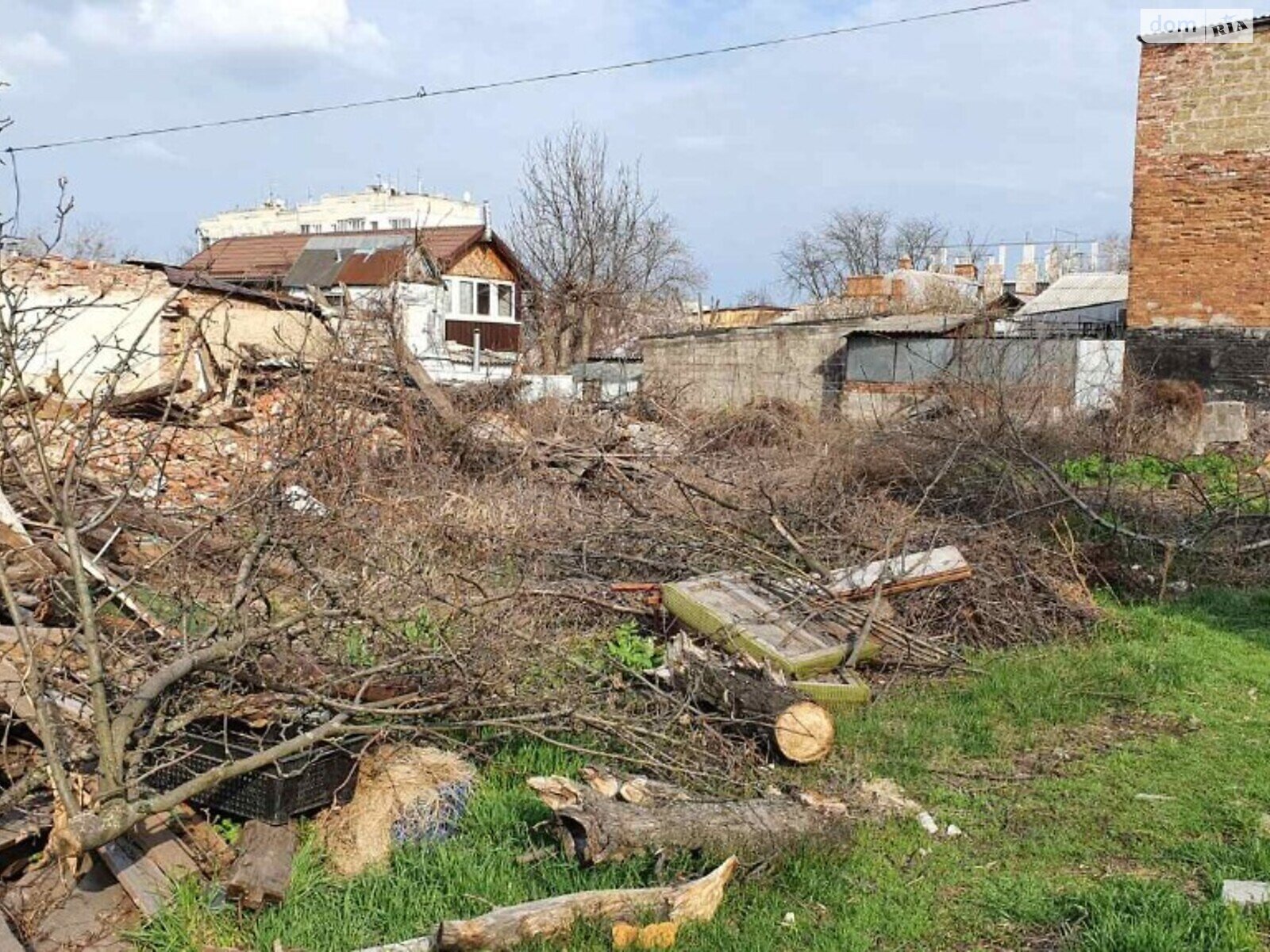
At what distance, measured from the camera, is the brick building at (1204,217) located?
17.3 m

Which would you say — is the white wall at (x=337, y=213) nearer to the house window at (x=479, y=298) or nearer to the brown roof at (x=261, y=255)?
the brown roof at (x=261, y=255)

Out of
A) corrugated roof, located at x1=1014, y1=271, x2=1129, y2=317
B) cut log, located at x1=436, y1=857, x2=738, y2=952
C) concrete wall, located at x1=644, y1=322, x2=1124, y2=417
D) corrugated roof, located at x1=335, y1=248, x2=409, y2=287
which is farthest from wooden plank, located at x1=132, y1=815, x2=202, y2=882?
corrugated roof, located at x1=1014, y1=271, x2=1129, y2=317

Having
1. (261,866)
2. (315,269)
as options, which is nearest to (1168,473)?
(261,866)

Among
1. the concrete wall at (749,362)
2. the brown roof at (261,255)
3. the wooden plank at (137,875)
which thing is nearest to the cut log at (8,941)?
the wooden plank at (137,875)

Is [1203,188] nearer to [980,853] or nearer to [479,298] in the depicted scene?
[980,853]

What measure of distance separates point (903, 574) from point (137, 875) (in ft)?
15.7

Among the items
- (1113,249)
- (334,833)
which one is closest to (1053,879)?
(334,833)

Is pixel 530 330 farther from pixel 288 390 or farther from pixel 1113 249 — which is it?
pixel 1113 249

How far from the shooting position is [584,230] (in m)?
32.8

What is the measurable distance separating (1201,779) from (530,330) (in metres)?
28.2

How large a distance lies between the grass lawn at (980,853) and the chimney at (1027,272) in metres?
39.7

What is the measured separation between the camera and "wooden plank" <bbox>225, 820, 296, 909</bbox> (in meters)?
3.93

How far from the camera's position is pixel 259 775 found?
436 cm

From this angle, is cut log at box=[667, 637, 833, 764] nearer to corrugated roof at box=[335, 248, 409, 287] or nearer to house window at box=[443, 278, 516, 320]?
corrugated roof at box=[335, 248, 409, 287]
